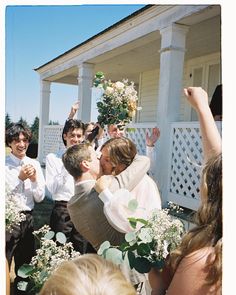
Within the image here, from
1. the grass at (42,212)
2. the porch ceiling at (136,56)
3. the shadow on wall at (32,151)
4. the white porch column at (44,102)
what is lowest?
the grass at (42,212)

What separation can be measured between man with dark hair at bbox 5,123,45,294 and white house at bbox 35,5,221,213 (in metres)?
0.06

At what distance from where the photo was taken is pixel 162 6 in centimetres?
101

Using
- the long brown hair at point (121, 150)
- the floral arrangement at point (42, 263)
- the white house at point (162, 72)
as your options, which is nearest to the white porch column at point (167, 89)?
the white house at point (162, 72)

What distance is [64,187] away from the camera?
118 centimetres

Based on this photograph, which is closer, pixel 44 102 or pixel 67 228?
pixel 44 102

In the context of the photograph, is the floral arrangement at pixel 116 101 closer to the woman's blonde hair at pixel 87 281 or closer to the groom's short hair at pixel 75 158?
the groom's short hair at pixel 75 158

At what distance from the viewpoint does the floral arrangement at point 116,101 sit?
117cm

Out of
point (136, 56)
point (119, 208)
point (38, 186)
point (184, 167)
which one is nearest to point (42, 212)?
point (38, 186)

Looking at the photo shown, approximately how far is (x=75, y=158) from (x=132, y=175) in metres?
0.19

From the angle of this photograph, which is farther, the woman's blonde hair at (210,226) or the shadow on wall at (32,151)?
the shadow on wall at (32,151)

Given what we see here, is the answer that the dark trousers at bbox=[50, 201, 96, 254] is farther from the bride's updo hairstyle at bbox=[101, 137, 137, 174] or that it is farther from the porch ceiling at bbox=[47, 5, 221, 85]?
the porch ceiling at bbox=[47, 5, 221, 85]

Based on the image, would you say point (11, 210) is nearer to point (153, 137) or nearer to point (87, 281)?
point (87, 281)

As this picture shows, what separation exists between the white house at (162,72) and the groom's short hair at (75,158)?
0.06m

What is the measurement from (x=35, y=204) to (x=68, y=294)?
65 cm
